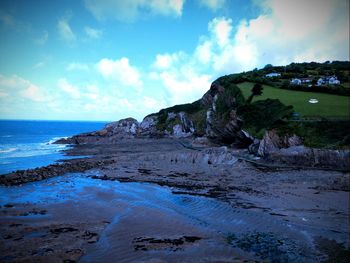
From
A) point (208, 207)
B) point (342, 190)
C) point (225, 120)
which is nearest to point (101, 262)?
→ point (208, 207)

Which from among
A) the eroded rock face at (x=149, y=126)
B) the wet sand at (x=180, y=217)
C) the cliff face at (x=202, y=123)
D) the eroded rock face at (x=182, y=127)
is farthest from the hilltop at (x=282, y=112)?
the eroded rock face at (x=149, y=126)

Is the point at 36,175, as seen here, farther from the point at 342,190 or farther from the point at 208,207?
the point at 342,190

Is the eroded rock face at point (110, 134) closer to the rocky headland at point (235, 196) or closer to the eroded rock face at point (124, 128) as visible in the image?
the eroded rock face at point (124, 128)

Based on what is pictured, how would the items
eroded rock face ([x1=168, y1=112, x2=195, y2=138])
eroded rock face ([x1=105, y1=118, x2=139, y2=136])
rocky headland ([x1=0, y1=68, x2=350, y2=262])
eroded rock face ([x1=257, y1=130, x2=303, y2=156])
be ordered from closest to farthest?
rocky headland ([x1=0, y1=68, x2=350, y2=262])
eroded rock face ([x1=257, y1=130, x2=303, y2=156])
eroded rock face ([x1=168, y1=112, x2=195, y2=138])
eroded rock face ([x1=105, y1=118, x2=139, y2=136])

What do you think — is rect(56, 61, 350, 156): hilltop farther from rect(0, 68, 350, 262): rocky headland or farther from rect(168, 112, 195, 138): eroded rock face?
rect(168, 112, 195, 138): eroded rock face

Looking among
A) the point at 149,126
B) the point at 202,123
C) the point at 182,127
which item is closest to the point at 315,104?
the point at 202,123

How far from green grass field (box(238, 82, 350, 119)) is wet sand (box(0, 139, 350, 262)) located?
1138 centimetres

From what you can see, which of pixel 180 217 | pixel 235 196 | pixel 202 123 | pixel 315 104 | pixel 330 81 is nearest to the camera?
pixel 180 217

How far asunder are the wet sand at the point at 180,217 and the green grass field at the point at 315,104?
448 inches

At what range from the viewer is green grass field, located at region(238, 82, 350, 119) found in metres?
35.1

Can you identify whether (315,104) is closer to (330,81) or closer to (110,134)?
(330,81)

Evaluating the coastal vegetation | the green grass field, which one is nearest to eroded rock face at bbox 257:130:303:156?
the coastal vegetation

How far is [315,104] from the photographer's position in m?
38.5

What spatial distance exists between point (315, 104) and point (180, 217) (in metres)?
29.9
